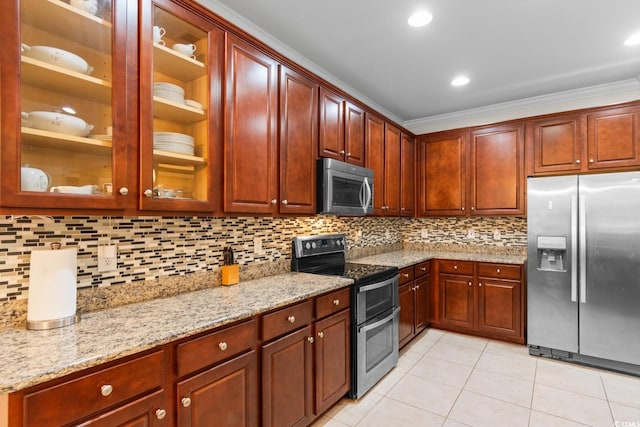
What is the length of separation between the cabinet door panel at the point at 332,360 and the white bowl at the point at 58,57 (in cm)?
175

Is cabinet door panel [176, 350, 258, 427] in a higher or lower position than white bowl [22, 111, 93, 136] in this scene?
lower

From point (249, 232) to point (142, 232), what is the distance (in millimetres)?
758

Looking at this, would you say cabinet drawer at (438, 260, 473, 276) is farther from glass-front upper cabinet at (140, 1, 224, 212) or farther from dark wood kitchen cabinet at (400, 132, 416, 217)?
glass-front upper cabinet at (140, 1, 224, 212)

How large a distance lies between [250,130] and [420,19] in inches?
55.7

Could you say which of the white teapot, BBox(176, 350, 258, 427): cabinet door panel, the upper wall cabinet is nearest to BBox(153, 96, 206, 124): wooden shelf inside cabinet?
the white teapot

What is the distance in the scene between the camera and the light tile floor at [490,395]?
2.17m

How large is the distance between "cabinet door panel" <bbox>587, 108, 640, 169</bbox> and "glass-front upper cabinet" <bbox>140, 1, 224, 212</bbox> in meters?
3.53

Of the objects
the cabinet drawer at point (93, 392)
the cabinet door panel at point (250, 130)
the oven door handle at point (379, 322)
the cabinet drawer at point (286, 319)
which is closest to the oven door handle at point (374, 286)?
the oven door handle at point (379, 322)

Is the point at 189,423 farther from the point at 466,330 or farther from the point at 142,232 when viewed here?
the point at 466,330

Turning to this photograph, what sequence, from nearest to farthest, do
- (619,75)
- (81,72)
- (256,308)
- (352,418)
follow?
(81,72)
(256,308)
(352,418)
(619,75)

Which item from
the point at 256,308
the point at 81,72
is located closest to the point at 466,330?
the point at 256,308

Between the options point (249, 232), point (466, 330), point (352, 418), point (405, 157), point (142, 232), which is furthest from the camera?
point (405, 157)

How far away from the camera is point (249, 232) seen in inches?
93.9

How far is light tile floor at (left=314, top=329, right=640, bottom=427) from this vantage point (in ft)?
7.12
